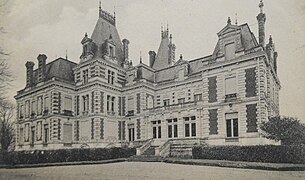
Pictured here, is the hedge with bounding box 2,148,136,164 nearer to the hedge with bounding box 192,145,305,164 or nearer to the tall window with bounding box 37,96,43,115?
the tall window with bounding box 37,96,43,115

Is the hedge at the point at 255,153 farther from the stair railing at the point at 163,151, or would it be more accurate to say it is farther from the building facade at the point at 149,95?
the stair railing at the point at 163,151

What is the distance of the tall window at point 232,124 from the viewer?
6.97m

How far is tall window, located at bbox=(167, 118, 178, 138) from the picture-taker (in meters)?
10.1

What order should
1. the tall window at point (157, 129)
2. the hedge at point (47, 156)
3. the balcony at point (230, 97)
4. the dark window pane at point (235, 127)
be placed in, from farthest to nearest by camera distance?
the tall window at point (157, 129), the balcony at point (230, 97), the dark window pane at point (235, 127), the hedge at point (47, 156)

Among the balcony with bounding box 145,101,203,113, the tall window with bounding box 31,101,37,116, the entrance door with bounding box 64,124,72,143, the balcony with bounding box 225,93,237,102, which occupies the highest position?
the balcony with bounding box 225,93,237,102

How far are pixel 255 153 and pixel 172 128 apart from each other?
15.3 feet

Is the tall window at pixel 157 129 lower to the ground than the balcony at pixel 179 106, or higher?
lower

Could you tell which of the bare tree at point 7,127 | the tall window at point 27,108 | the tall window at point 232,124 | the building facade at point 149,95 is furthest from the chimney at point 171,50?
the tall window at point 232,124

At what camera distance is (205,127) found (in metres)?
8.11

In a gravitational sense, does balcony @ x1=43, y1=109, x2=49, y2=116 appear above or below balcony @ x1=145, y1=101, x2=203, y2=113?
below

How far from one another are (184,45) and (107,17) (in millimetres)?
898

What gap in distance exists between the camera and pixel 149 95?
1091cm

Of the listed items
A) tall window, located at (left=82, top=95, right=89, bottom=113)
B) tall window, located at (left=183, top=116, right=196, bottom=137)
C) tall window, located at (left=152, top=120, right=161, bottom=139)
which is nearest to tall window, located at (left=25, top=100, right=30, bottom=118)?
tall window, located at (left=82, top=95, right=89, bottom=113)

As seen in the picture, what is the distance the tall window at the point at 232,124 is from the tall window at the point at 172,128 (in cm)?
271
